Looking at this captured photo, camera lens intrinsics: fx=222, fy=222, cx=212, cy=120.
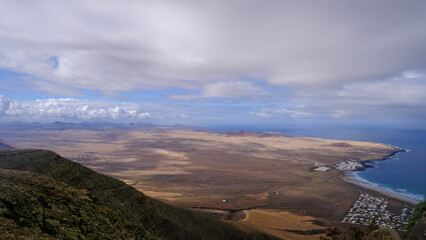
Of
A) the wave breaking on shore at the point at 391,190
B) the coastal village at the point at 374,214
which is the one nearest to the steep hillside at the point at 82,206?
the coastal village at the point at 374,214

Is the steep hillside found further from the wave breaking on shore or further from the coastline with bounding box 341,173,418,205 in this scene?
the wave breaking on shore

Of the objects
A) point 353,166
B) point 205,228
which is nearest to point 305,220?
point 205,228

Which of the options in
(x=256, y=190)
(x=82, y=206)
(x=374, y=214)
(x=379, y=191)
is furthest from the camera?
(x=379, y=191)

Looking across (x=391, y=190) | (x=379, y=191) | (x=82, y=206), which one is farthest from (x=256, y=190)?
(x=82, y=206)

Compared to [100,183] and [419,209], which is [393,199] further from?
[100,183]

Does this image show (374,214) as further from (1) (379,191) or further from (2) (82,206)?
(2) (82,206)
